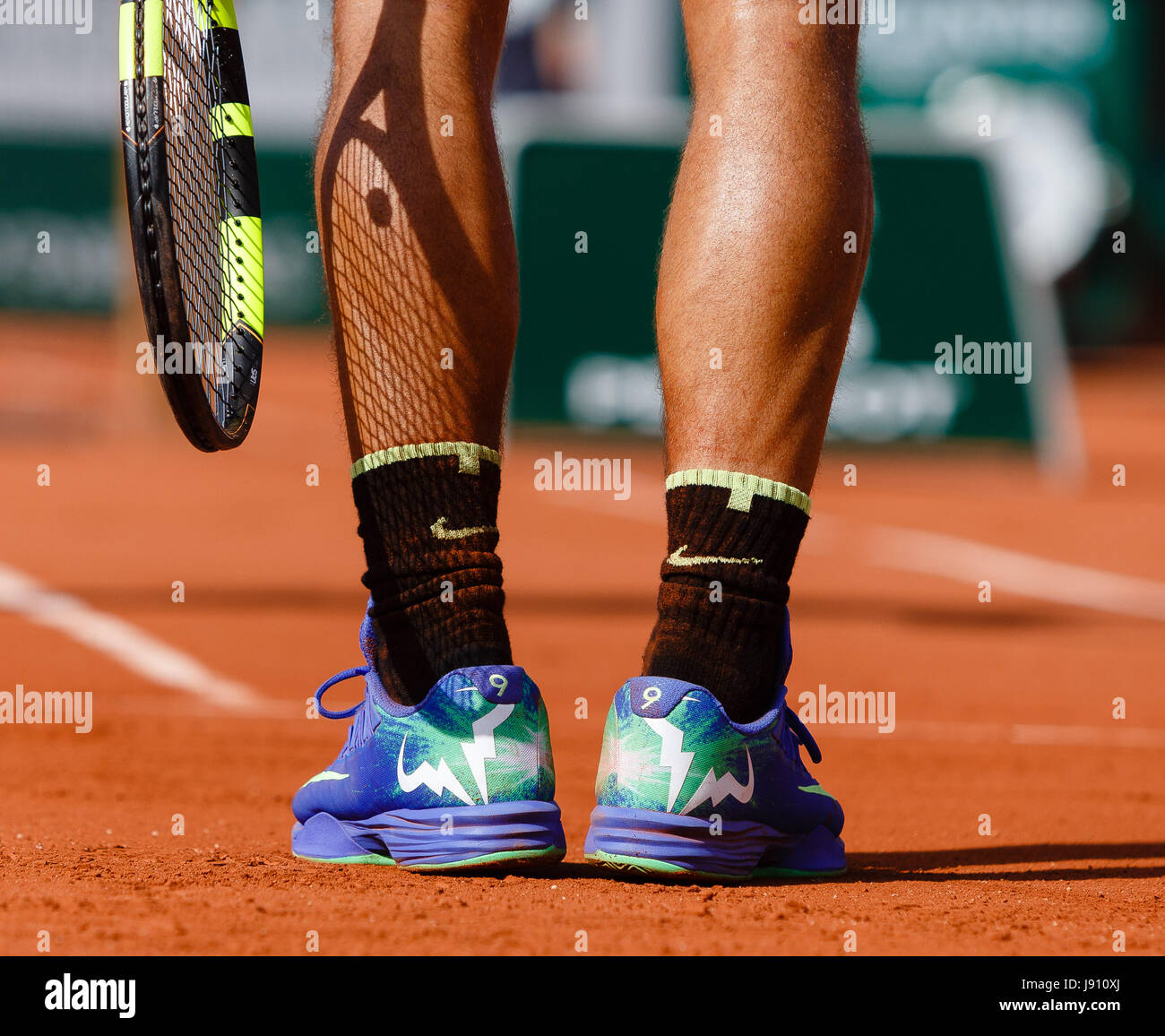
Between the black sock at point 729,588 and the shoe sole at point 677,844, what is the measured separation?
13 centimetres

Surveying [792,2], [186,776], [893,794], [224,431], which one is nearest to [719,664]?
[224,431]

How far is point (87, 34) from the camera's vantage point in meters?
13.9

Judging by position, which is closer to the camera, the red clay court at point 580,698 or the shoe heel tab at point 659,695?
the red clay court at point 580,698

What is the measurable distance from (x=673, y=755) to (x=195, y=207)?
2.72 feet

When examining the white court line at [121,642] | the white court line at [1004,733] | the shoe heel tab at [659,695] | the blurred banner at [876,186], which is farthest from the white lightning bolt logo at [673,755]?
the blurred banner at [876,186]

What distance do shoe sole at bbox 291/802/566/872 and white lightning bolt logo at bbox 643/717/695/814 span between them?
0.14 metres

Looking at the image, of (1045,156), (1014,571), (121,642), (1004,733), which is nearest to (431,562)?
(1004,733)

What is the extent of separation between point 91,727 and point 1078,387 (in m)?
16.8

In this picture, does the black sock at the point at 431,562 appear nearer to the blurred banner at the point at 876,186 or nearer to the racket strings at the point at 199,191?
the racket strings at the point at 199,191

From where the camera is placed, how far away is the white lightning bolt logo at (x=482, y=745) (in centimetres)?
188

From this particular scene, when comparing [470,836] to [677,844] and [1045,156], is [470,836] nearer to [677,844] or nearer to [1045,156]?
[677,844]

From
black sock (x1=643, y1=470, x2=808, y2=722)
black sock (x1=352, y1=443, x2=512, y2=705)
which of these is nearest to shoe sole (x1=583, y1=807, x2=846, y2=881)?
black sock (x1=643, y1=470, x2=808, y2=722)

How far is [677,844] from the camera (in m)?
1.83

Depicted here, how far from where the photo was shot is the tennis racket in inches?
66.0
